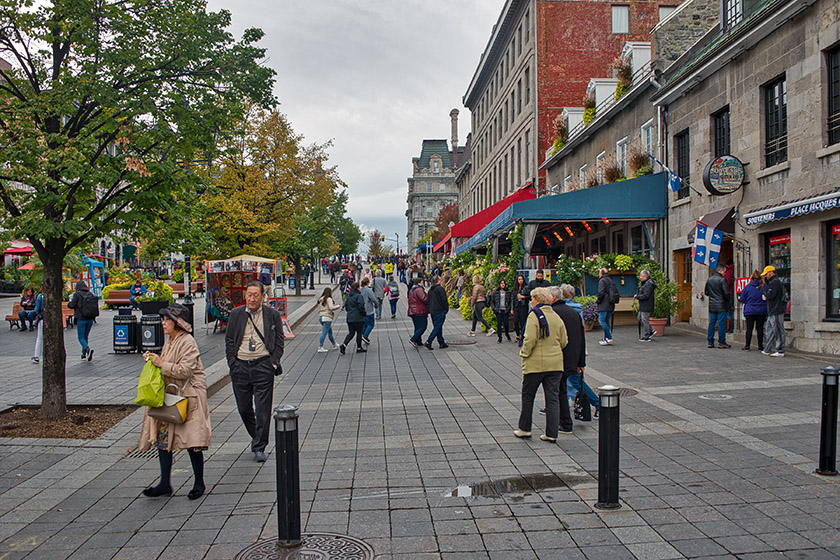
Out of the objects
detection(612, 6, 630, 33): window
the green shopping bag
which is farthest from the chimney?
the green shopping bag

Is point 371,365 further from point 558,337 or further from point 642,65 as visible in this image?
point 642,65

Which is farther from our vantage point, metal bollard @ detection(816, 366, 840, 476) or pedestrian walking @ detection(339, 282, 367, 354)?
pedestrian walking @ detection(339, 282, 367, 354)

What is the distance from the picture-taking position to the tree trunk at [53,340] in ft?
26.2

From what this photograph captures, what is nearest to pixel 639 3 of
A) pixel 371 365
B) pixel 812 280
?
pixel 812 280

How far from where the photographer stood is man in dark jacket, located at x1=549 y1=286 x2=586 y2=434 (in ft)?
24.1

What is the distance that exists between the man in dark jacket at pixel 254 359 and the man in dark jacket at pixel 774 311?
954cm

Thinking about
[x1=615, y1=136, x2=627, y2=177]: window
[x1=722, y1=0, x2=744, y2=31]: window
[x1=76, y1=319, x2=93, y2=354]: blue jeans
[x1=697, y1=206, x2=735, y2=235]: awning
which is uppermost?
[x1=722, y1=0, x2=744, y2=31]: window

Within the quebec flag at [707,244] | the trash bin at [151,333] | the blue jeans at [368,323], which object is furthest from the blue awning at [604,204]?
the trash bin at [151,333]

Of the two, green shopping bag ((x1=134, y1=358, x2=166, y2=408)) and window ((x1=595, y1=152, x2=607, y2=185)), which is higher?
window ((x1=595, y1=152, x2=607, y2=185))

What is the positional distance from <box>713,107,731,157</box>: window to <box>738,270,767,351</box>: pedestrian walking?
168 inches

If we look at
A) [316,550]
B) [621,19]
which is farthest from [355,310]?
[621,19]

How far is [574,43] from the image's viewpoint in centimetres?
3259

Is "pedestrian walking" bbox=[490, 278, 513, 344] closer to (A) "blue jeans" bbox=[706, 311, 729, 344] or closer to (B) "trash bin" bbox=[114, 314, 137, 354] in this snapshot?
(A) "blue jeans" bbox=[706, 311, 729, 344]

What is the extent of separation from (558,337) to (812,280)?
8.05 meters
